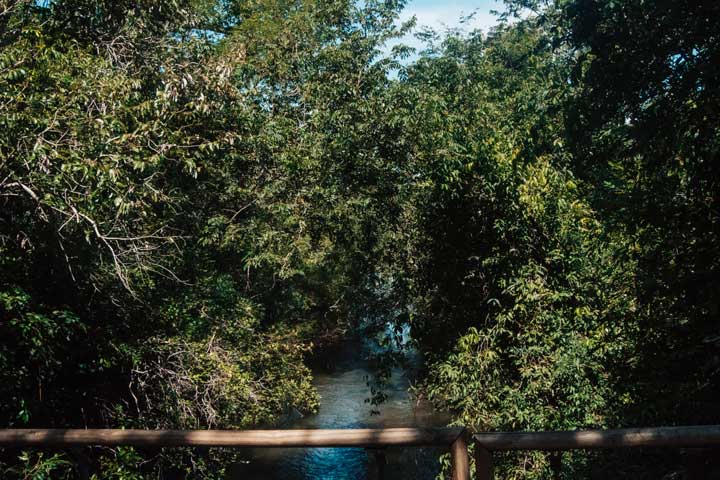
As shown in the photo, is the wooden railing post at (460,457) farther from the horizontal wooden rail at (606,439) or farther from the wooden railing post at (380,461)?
→ the wooden railing post at (380,461)

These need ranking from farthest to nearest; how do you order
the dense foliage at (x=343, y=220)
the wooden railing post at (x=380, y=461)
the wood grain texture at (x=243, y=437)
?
the dense foliage at (x=343, y=220)
the wooden railing post at (x=380, y=461)
the wood grain texture at (x=243, y=437)

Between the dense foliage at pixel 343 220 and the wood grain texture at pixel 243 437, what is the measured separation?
28 centimetres

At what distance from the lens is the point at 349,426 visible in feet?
38.8

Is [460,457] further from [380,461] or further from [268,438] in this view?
[268,438]

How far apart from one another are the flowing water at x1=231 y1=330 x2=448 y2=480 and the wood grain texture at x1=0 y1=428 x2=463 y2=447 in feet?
18.9

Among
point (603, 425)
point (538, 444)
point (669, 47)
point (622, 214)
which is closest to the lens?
point (538, 444)

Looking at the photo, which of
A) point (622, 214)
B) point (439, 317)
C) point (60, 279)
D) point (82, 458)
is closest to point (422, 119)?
point (439, 317)

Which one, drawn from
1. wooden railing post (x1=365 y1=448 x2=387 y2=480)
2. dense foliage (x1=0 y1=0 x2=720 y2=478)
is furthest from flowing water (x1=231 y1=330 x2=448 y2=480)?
wooden railing post (x1=365 y1=448 x2=387 y2=480)

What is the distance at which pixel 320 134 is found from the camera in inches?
362

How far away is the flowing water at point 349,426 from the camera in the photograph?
10250 millimetres

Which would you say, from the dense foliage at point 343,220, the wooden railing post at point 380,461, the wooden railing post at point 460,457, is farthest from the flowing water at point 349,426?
the wooden railing post at point 460,457

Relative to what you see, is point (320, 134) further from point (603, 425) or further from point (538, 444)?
point (538, 444)

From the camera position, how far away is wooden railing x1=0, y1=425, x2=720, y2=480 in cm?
204

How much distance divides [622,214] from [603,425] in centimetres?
232
